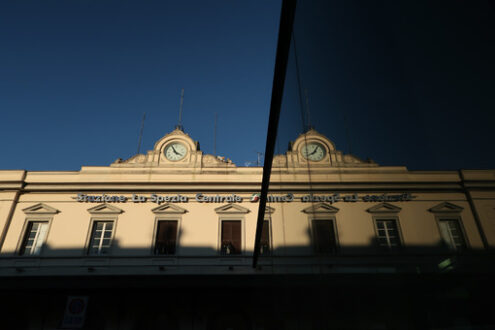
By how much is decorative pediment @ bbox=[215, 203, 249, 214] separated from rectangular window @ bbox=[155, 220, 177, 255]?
6.34ft

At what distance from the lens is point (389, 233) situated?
0.89 m

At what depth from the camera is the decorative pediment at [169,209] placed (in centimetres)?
1399

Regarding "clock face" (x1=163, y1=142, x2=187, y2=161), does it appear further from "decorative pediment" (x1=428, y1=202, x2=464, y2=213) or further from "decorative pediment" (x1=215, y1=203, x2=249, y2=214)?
"decorative pediment" (x1=428, y1=202, x2=464, y2=213)

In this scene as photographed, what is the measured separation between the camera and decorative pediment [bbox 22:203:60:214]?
13.9m

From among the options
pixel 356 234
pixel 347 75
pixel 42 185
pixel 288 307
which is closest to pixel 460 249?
pixel 356 234

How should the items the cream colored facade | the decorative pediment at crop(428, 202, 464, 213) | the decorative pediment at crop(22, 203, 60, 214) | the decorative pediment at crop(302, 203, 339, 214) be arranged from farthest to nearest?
the decorative pediment at crop(22, 203, 60, 214), the cream colored facade, the decorative pediment at crop(302, 203, 339, 214), the decorative pediment at crop(428, 202, 464, 213)

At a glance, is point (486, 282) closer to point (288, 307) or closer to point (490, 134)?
point (490, 134)

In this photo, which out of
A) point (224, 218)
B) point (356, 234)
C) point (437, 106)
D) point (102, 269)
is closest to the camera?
point (437, 106)

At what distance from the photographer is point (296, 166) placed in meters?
2.66

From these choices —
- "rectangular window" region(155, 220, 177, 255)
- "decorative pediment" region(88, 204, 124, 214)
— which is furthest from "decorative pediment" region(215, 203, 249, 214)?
"decorative pediment" region(88, 204, 124, 214)

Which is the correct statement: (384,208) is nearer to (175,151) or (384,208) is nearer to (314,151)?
(314,151)

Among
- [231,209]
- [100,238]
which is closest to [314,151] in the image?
[231,209]

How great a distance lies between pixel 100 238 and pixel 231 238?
5273mm

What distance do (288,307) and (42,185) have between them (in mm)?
14622
